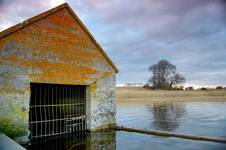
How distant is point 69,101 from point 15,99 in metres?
4.33

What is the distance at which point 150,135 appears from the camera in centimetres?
1218

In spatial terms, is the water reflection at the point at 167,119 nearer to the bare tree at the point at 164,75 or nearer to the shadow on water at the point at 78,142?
the shadow on water at the point at 78,142

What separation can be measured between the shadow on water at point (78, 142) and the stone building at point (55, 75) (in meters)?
0.67

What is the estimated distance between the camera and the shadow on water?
933cm

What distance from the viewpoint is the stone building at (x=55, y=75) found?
9.59 metres

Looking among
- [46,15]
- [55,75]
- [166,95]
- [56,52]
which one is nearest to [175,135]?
[55,75]

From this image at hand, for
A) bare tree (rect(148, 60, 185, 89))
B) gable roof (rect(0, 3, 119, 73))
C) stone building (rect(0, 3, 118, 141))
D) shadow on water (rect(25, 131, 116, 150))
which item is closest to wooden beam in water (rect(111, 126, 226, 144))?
shadow on water (rect(25, 131, 116, 150))

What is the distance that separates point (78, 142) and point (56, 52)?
15.6 feet

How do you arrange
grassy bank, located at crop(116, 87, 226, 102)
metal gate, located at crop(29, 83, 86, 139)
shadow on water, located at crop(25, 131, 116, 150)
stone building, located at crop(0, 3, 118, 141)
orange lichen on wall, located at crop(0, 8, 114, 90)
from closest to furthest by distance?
shadow on water, located at crop(25, 131, 116, 150), stone building, located at crop(0, 3, 118, 141), orange lichen on wall, located at crop(0, 8, 114, 90), metal gate, located at crop(29, 83, 86, 139), grassy bank, located at crop(116, 87, 226, 102)

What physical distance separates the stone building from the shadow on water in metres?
0.67

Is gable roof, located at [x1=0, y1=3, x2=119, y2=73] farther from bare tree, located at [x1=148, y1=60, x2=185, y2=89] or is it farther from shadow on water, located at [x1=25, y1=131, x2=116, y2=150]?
bare tree, located at [x1=148, y1=60, x2=185, y2=89]

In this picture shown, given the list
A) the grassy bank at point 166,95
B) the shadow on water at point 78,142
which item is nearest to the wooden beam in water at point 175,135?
the shadow on water at point 78,142

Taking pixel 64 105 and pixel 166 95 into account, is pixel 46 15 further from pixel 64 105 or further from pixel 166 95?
pixel 166 95

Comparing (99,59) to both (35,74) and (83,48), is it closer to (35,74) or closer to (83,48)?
(83,48)
